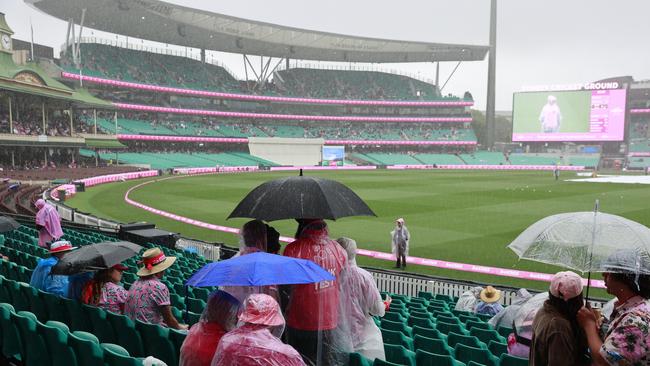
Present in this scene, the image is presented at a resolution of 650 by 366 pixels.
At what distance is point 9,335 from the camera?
5.65m

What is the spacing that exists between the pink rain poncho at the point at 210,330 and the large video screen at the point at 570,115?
297 feet

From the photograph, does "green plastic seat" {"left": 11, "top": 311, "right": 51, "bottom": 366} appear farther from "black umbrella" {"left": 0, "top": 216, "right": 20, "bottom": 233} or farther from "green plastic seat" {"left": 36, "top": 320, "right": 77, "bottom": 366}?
"black umbrella" {"left": 0, "top": 216, "right": 20, "bottom": 233}

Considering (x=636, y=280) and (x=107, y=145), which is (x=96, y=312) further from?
(x=107, y=145)

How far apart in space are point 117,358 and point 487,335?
4.87 m

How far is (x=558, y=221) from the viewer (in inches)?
196

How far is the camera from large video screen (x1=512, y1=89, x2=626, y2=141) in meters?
81.5

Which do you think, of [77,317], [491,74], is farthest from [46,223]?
[491,74]

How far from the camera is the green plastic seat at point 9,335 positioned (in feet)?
18.2

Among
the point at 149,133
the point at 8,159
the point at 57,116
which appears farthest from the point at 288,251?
the point at 149,133

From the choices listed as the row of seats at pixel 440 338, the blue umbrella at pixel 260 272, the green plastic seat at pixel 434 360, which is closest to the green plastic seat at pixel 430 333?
the row of seats at pixel 440 338

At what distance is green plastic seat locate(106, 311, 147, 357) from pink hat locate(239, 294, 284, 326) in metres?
2.62

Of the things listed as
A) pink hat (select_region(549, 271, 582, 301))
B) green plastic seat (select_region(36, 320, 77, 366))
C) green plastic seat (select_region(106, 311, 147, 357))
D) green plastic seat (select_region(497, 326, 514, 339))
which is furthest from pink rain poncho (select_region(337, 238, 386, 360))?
green plastic seat (select_region(497, 326, 514, 339))

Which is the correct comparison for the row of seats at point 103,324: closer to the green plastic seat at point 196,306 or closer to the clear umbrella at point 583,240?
the green plastic seat at point 196,306

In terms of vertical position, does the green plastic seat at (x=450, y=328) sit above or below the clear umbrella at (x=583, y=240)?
below
